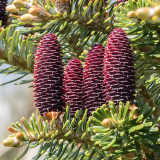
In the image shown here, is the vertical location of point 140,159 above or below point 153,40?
below

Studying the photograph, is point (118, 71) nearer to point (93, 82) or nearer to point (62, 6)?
point (93, 82)

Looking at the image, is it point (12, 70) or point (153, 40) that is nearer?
point (153, 40)

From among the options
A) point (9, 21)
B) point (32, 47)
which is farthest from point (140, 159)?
point (9, 21)

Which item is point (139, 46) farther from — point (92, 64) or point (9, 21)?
point (9, 21)

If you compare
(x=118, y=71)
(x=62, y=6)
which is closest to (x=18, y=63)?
(x=62, y=6)

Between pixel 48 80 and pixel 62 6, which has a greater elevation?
pixel 62 6

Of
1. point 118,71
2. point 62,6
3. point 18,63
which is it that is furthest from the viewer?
point 18,63

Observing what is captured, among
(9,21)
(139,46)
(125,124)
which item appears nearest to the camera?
(125,124)
